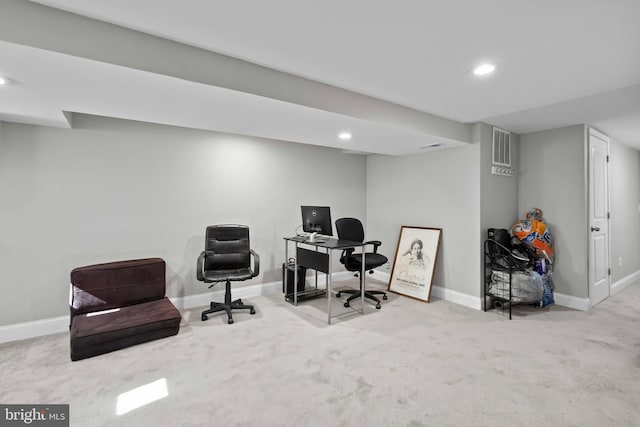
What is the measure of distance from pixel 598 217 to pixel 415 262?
96.3 inches

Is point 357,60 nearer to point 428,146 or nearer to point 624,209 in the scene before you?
point 428,146

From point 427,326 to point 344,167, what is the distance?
292cm

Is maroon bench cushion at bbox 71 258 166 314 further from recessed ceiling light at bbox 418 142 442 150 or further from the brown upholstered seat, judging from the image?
recessed ceiling light at bbox 418 142 442 150

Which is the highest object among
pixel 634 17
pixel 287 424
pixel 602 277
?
pixel 634 17

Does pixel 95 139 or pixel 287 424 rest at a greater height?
pixel 95 139

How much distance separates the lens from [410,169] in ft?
15.0

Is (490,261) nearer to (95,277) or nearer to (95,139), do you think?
(95,277)

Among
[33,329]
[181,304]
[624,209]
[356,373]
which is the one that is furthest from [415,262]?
[33,329]

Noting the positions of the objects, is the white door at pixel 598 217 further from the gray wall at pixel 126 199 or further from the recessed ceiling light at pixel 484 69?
the gray wall at pixel 126 199

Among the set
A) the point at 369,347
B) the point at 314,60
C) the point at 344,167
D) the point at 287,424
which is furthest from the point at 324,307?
the point at 314,60

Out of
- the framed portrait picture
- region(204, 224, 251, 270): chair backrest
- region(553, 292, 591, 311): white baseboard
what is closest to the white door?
region(553, 292, 591, 311): white baseboard

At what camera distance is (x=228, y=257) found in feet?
12.2

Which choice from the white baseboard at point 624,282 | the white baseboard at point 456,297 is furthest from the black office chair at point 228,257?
the white baseboard at point 624,282

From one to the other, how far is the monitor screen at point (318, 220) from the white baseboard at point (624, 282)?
4311 millimetres
